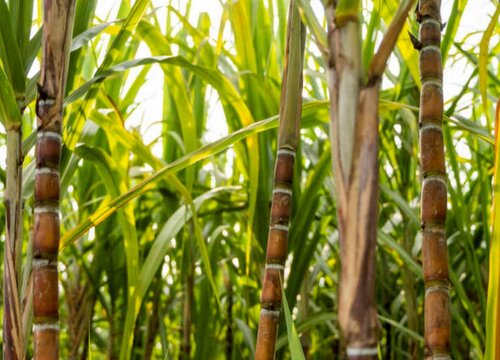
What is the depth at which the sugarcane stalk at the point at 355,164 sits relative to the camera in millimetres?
285

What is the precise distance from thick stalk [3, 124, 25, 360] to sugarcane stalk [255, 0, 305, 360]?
163 mm

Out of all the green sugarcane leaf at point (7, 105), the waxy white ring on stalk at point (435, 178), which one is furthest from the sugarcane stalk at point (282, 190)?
the green sugarcane leaf at point (7, 105)

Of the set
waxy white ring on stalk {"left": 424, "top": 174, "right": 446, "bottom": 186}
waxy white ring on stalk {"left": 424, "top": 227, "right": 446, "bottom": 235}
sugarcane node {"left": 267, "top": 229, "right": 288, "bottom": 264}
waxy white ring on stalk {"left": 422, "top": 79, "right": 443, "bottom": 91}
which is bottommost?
waxy white ring on stalk {"left": 424, "top": 227, "right": 446, "bottom": 235}

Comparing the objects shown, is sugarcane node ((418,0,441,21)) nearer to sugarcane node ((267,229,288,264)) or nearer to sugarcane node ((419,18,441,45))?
sugarcane node ((419,18,441,45))

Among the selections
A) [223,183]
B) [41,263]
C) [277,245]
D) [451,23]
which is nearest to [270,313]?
[277,245]

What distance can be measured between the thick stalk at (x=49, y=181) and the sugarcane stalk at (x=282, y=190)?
0.13 m

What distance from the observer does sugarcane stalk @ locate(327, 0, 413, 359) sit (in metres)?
0.28

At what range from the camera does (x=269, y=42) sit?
1132 millimetres

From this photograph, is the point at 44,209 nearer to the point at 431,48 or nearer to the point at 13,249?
the point at 13,249

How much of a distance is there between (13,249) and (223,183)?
77 centimetres

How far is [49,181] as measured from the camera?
→ 1.48 feet

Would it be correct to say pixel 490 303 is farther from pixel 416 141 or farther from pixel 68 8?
pixel 416 141

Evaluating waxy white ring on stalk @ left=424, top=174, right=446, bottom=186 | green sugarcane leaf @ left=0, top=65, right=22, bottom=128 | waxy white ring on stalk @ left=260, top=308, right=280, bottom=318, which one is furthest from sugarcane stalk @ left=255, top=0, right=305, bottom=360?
green sugarcane leaf @ left=0, top=65, right=22, bottom=128

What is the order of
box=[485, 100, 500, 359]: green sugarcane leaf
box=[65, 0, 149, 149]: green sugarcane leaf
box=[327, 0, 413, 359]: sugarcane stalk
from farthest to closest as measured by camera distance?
box=[65, 0, 149, 149]: green sugarcane leaf, box=[485, 100, 500, 359]: green sugarcane leaf, box=[327, 0, 413, 359]: sugarcane stalk
